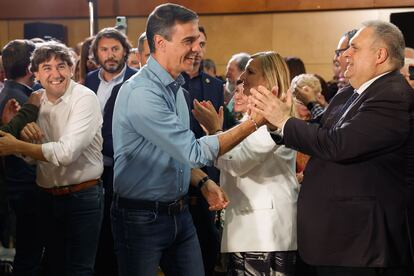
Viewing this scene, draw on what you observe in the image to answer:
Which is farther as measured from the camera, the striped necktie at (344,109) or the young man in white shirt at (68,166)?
the young man in white shirt at (68,166)

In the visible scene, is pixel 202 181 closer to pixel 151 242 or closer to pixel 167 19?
pixel 151 242

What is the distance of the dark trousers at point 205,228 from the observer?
3.46 meters

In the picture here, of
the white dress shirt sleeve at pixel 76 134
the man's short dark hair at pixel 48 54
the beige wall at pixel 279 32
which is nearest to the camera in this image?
the white dress shirt sleeve at pixel 76 134

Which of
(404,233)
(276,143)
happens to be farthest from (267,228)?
(404,233)

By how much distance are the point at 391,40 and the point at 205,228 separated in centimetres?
169

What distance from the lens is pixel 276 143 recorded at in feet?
7.94

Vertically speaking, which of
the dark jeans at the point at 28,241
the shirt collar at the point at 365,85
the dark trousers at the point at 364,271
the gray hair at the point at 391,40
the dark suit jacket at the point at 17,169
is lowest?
the dark jeans at the point at 28,241

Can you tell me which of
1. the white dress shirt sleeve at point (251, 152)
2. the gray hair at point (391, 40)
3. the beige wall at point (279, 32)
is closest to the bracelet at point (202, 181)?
the white dress shirt sleeve at point (251, 152)

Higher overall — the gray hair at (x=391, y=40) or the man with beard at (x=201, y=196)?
the gray hair at (x=391, y=40)

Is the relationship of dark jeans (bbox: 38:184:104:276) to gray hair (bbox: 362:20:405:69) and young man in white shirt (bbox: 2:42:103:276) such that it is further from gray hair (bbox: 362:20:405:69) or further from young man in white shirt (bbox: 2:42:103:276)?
gray hair (bbox: 362:20:405:69)

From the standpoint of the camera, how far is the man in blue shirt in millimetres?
2213

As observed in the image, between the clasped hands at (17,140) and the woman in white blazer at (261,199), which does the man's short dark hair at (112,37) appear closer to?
the clasped hands at (17,140)

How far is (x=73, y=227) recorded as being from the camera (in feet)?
9.68

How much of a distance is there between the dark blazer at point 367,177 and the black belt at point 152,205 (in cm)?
52
